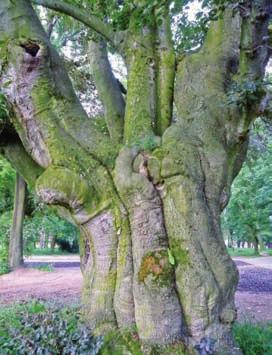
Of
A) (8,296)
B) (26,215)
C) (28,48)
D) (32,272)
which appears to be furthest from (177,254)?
(26,215)

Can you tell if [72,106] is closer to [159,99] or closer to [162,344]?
[159,99]

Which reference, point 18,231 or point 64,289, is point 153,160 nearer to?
point 64,289

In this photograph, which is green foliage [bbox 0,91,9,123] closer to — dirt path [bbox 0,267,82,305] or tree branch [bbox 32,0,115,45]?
A: tree branch [bbox 32,0,115,45]

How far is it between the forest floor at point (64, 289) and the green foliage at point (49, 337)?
7.06ft

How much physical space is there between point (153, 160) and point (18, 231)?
1241 cm

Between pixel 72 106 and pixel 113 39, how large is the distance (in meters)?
1.16

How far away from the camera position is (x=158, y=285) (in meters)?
3.62

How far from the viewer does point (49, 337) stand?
395 centimetres

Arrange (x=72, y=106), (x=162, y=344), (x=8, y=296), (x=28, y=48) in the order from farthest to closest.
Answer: (x=8, y=296), (x=72, y=106), (x=28, y=48), (x=162, y=344)

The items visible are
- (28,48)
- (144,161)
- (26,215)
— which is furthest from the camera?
(26,215)

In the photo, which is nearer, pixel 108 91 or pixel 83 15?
pixel 83 15

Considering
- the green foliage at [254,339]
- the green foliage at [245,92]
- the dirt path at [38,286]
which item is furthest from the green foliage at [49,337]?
the dirt path at [38,286]

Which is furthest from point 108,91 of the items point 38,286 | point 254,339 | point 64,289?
point 38,286

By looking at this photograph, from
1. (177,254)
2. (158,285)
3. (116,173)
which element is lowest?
(158,285)
